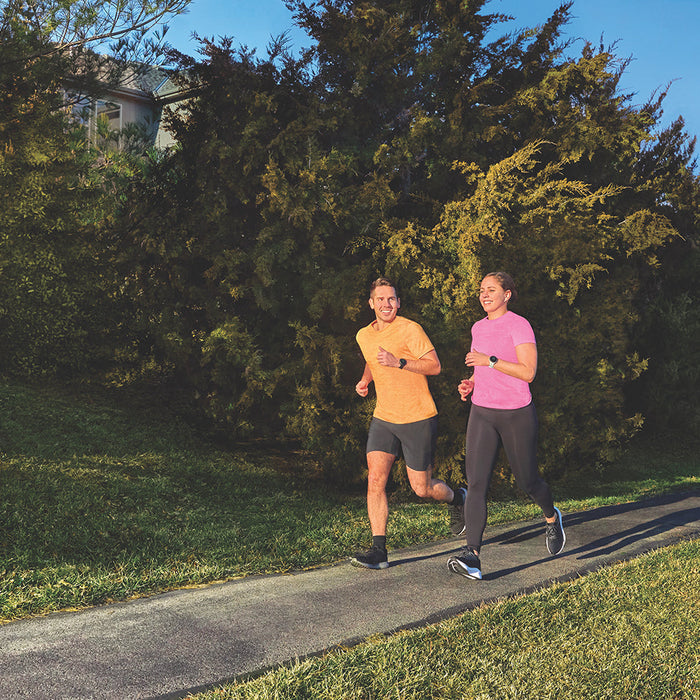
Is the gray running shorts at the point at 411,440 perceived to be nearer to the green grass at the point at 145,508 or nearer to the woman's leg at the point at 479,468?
the woman's leg at the point at 479,468

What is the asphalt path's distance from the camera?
135 inches

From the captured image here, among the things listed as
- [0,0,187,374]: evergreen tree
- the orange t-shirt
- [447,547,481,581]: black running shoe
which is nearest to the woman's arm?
the orange t-shirt

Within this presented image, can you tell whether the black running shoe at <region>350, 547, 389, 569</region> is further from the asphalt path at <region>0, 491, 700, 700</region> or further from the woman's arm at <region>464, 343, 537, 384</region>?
the woman's arm at <region>464, 343, 537, 384</region>

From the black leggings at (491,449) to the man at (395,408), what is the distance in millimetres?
301

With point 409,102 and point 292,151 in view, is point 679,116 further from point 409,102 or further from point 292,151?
point 292,151

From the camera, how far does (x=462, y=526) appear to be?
630 cm

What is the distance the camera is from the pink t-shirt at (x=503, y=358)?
5.13 metres

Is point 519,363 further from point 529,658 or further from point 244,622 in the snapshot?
point 244,622

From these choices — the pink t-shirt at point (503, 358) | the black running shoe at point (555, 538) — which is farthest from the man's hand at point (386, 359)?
the black running shoe at point (555, 538)

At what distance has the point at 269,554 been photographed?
6062mm

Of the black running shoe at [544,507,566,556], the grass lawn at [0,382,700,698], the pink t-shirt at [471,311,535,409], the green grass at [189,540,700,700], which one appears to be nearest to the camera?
the green grass at [189,540,700,700]

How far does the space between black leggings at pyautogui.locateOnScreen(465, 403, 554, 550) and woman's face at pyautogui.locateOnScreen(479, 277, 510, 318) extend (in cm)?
68

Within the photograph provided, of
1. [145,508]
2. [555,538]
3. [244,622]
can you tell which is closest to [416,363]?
[555,538]

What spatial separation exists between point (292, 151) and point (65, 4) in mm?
3459
